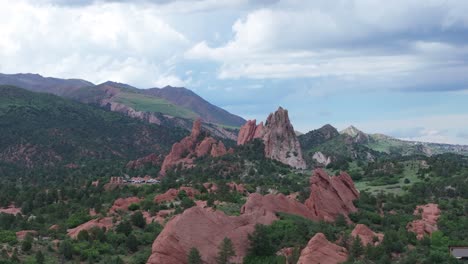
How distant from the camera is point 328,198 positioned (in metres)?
105

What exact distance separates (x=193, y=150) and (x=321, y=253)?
11254 centimetres

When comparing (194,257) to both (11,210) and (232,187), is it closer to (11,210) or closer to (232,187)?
(232,187)

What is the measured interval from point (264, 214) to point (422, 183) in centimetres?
6172

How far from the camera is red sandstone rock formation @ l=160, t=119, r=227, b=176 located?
17825cm

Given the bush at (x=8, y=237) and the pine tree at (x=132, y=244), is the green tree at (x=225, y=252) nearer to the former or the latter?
the pine tree at (x=132, y=244)

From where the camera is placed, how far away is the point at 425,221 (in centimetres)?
10425

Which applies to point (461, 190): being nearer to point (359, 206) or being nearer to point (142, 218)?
point (359, 206)

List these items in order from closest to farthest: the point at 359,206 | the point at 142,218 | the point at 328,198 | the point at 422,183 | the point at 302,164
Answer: the point at 142,218 < the point at 328,198 < the point at 359,206 < the point at 422,183 < the point at 302,164

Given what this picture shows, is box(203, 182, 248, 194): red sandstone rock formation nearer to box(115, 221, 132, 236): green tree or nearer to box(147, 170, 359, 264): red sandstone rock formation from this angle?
box(147, 170, 359, 264): red sandstone rock formation

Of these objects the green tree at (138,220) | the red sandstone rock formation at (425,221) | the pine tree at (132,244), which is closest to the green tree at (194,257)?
the pine tree at (132,244)

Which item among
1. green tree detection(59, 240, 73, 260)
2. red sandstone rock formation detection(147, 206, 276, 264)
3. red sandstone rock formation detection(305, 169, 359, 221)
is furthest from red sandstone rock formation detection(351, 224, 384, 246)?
green tree detection(59, 240, 73, 260)

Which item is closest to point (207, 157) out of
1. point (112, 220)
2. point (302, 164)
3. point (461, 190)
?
point (302, 164)

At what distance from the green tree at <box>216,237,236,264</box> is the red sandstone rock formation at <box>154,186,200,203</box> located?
3356 cm

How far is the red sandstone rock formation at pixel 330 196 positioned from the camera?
10272 centimetres
